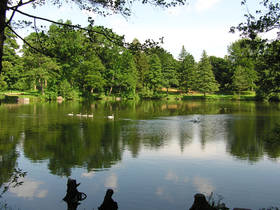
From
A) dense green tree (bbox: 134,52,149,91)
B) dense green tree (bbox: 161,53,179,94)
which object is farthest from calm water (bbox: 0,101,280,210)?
dense green tree (bbox: 161,53,179,94)

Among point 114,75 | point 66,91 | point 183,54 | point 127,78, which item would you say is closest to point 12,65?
point 66,91

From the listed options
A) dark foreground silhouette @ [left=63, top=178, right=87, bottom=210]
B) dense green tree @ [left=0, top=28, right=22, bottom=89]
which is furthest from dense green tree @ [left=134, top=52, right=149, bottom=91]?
dark foreground silhouette @ [left=63, top=178, right=87, bottom=210]

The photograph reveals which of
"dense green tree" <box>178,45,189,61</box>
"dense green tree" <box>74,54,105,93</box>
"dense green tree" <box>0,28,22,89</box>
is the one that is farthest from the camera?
"dense green tree" <box>178,45,189,61</box>

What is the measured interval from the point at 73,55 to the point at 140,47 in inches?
77.5

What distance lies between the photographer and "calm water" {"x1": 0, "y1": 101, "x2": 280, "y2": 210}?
10516 millimetres

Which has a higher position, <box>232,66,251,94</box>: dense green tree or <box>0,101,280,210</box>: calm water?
<box>232,66,251,94</box>: dense green tree

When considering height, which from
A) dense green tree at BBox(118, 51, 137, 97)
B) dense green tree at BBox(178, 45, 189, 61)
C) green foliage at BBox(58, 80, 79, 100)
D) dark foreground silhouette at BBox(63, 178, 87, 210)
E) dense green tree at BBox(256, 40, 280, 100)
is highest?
dense green tree at BBox(178, 45, 189, 61)

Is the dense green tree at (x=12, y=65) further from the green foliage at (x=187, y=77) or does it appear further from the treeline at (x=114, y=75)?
the green foliage at (x=187, y=77)

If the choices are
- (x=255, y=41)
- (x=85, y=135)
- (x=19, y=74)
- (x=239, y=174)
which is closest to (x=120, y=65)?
(x=19, y=74)

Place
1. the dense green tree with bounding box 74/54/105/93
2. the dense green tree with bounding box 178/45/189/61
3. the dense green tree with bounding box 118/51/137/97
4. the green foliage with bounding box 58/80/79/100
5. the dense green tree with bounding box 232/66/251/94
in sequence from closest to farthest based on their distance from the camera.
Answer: the green foliage with bounding box 58/80/79/100, the dense green tree with bounding box 74/54/105/93, the dense green tree with bounding box 118/51/137/97, the dense green tree with bounding box 232/66/251/94, the dense green tree with bounding box 178/45/189/61

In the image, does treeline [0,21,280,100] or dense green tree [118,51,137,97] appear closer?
treeline [0,21,280,100]

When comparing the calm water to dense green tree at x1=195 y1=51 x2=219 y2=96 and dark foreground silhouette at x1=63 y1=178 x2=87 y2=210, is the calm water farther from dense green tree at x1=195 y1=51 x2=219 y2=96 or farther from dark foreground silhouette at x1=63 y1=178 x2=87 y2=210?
dense green tree at x1=195 y1=51 x2=219 y2=96

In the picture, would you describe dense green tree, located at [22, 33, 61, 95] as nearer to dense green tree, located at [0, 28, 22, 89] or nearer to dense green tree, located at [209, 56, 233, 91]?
dense green tree, located at [0, 28, 22, 89]

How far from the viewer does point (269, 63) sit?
7.50m
